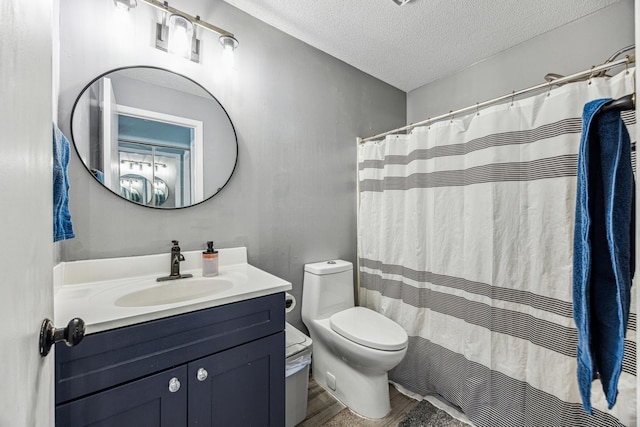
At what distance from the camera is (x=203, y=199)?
1431 millimetres

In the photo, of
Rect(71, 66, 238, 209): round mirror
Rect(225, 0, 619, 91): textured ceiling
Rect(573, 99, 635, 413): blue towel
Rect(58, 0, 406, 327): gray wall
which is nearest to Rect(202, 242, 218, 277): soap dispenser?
Rect(58, 0, 406, 327): gray wall

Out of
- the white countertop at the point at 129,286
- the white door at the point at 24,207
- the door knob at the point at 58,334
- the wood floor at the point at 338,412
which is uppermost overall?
the white door at the point at 24,207

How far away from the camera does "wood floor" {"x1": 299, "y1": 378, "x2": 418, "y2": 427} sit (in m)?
1.45

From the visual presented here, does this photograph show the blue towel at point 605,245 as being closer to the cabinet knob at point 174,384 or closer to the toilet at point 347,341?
the toilet at point 347,341

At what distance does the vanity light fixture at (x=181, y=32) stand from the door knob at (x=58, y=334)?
1352 millimetres

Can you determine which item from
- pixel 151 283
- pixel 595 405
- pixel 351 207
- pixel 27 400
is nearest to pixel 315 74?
pixel 351 207

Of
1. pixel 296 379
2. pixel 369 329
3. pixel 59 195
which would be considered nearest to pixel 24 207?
pixel 59 195

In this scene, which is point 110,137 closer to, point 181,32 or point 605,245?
point 181,32

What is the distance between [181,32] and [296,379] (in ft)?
6.12

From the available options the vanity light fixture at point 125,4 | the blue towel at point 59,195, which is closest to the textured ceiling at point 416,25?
the vanity light fixture at point 125,4

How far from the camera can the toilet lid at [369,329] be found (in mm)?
1395

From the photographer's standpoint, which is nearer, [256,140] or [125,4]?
[125,4]

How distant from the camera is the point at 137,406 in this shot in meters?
0.83

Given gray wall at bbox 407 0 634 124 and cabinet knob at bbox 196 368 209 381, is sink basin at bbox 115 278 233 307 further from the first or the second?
gray wall at bbox 407 0 634 124
